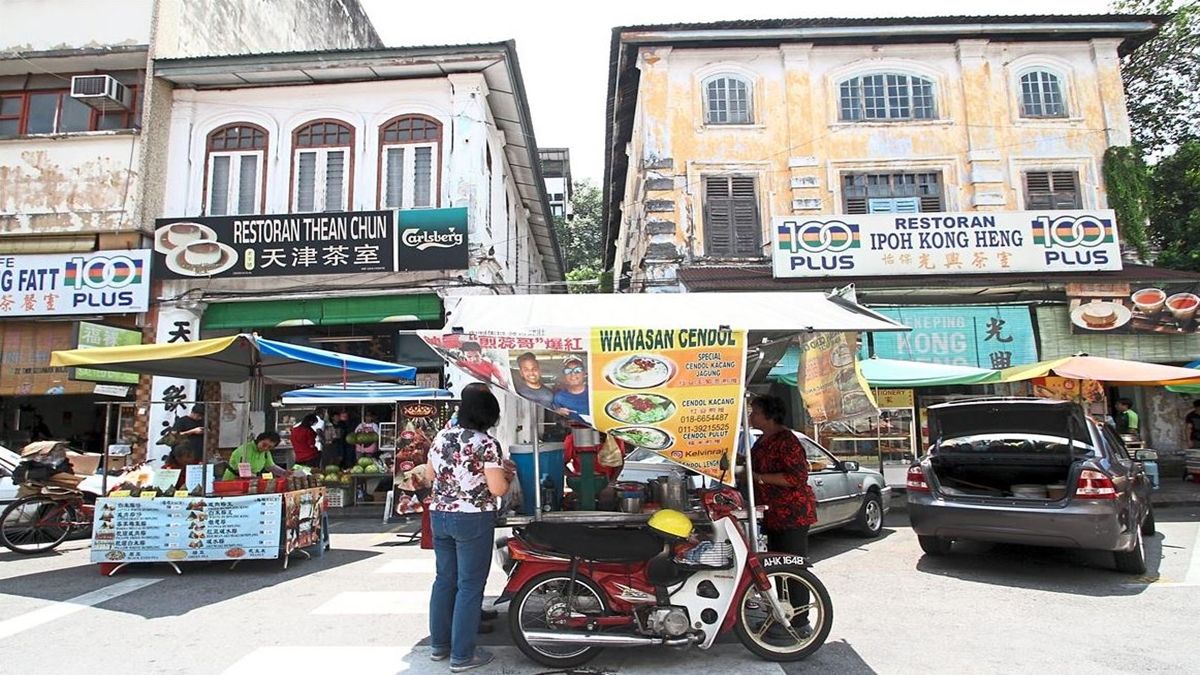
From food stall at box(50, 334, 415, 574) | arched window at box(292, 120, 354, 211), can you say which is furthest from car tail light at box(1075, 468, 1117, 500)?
arched window at box(292, 120, 354, 211)

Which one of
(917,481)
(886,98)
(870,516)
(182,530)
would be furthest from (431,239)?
(886,98)

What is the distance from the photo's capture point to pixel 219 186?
13867 mm

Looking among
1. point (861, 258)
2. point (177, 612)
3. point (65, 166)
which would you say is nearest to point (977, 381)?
point (861, 258)

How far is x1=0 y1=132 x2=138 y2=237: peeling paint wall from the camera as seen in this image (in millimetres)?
13266

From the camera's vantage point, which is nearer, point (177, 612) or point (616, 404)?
point (616, 404)

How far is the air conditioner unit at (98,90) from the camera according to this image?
13.2m

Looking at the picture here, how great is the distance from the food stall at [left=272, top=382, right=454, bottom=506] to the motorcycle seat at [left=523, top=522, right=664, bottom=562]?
23.2 feet

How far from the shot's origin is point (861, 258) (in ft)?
45.4

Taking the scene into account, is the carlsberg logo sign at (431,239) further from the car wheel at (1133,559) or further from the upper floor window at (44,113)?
the car wheel at (1133,559)

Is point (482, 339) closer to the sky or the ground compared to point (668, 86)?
closer to the ground

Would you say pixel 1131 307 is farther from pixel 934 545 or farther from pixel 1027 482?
pixel 934 545

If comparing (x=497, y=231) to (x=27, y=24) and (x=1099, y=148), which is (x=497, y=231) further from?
(x=1099, y=148)

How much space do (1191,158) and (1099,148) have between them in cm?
370

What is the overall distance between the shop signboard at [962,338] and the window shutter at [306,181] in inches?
459
